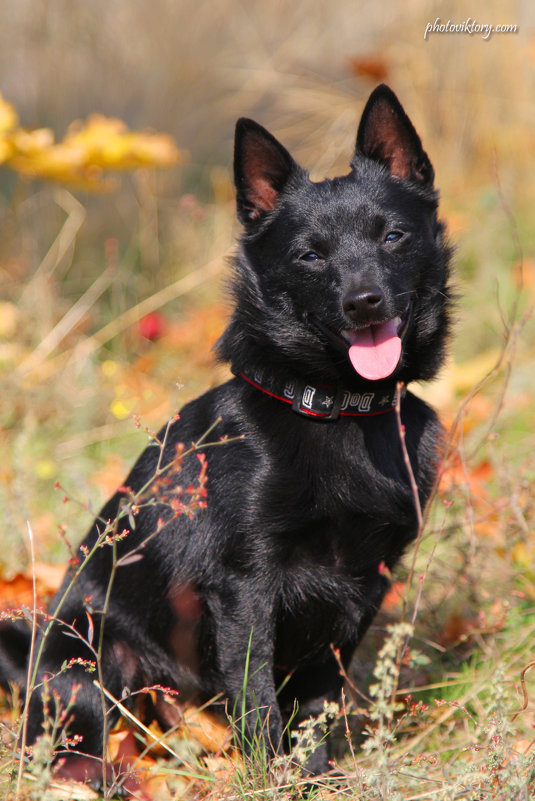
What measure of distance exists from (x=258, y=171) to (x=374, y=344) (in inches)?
27.3

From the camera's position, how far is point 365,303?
2.03 metres

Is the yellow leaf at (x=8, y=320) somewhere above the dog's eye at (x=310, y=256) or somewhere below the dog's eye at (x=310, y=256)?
below

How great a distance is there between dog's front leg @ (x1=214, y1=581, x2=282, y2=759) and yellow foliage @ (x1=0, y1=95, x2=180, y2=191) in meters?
2.39

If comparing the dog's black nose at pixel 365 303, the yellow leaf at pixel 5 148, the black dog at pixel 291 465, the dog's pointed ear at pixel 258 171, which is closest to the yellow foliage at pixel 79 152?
the yellow leaf at pixel 5 148

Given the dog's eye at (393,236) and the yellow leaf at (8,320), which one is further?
the yellow leaf at (8,320)

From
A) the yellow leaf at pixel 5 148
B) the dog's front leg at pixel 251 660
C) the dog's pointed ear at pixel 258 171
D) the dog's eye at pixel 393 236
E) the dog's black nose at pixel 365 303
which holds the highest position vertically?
the dog's pointed ear at pixel 258 171

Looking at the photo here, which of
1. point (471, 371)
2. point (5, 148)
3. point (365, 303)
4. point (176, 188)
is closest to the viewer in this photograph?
point (365, 303)

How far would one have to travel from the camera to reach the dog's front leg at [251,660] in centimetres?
210

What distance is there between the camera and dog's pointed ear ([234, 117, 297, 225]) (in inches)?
92.1

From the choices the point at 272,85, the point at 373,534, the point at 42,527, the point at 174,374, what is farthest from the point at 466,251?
the point at 373,534

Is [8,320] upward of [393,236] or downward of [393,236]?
downward

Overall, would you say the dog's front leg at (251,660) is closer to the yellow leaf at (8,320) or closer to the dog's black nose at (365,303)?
the dog's black nose at (365,303)

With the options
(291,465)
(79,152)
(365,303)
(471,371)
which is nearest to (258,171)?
(365,303)

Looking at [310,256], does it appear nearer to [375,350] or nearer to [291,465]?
[375,350]
